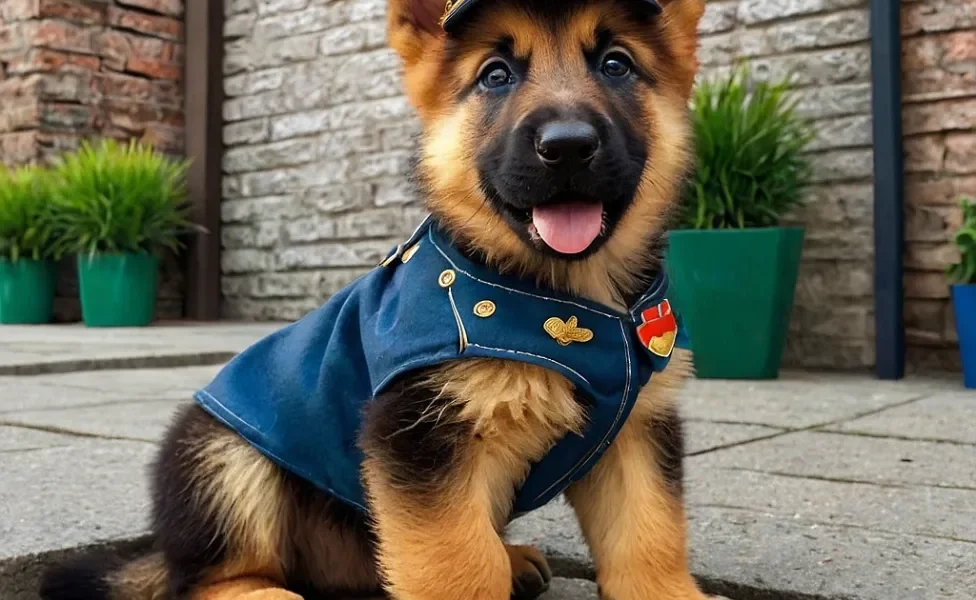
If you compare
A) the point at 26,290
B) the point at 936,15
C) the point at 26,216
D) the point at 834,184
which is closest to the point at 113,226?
the point at 26,216

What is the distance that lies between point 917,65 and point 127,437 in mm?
4179

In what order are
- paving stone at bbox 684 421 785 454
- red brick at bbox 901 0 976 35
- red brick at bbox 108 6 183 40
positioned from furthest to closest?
1. red brick at bbox 108 6 183 40
2. red brick at bbox 901 0 976 35
3. paving stone at bbox 684 421 785 454

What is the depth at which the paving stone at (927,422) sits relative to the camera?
361 cm

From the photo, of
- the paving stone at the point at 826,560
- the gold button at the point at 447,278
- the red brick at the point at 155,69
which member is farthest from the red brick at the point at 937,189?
the red brick at the point at 155,69

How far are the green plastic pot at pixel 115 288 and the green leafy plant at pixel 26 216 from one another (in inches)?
16.5

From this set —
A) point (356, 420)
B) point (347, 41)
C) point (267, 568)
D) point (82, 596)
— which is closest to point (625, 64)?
point (356, 420)

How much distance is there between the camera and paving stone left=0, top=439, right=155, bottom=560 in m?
2.14

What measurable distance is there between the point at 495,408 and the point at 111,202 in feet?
23.9

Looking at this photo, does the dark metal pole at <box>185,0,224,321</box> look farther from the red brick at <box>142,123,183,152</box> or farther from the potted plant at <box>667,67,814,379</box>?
the potted plant at <box>667,67,814,379</box>

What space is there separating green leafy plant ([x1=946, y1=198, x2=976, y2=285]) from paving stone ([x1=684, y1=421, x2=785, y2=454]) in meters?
1.73

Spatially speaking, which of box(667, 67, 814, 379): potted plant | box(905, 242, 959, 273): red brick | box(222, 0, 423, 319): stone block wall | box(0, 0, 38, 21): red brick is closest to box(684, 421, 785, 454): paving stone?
box(667, 67, 814, 379): potted plant

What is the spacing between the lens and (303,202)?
8758mm

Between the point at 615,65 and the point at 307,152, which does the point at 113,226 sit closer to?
the point at 307,152

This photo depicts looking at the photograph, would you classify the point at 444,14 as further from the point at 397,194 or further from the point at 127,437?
the point at 397,194
